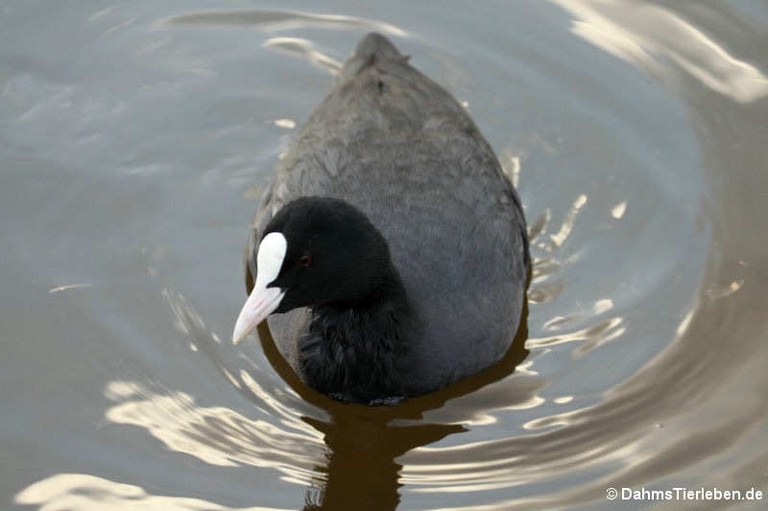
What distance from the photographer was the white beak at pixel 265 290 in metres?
5.05

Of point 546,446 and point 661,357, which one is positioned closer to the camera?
point 546,446

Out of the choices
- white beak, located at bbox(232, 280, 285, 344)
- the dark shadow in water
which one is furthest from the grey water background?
white beak, located at bbox(232, 280, 285, 344)

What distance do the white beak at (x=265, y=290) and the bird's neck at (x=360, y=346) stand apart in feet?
1.16

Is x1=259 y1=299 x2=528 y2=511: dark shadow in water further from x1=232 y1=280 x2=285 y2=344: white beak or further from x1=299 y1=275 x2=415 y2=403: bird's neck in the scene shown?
x1=232 y1=280 x2=285 y2=344: white beak

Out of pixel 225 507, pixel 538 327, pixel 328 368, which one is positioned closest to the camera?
pixel 225 507

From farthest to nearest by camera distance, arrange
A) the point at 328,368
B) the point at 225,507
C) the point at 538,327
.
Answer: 1. the point at 538,327
2. the point at 328,368
3. the point at 225,507

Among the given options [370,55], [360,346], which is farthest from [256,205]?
[360,346]

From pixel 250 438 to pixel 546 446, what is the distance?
1.06 meters

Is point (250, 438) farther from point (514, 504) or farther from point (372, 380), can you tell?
point (514, 504)

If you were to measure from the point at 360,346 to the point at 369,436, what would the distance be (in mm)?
362

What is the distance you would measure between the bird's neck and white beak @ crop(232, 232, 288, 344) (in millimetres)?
353

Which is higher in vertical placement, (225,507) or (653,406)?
(653,406)

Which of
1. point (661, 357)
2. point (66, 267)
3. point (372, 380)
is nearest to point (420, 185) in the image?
point (372, 380)

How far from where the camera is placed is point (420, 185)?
575 cm
